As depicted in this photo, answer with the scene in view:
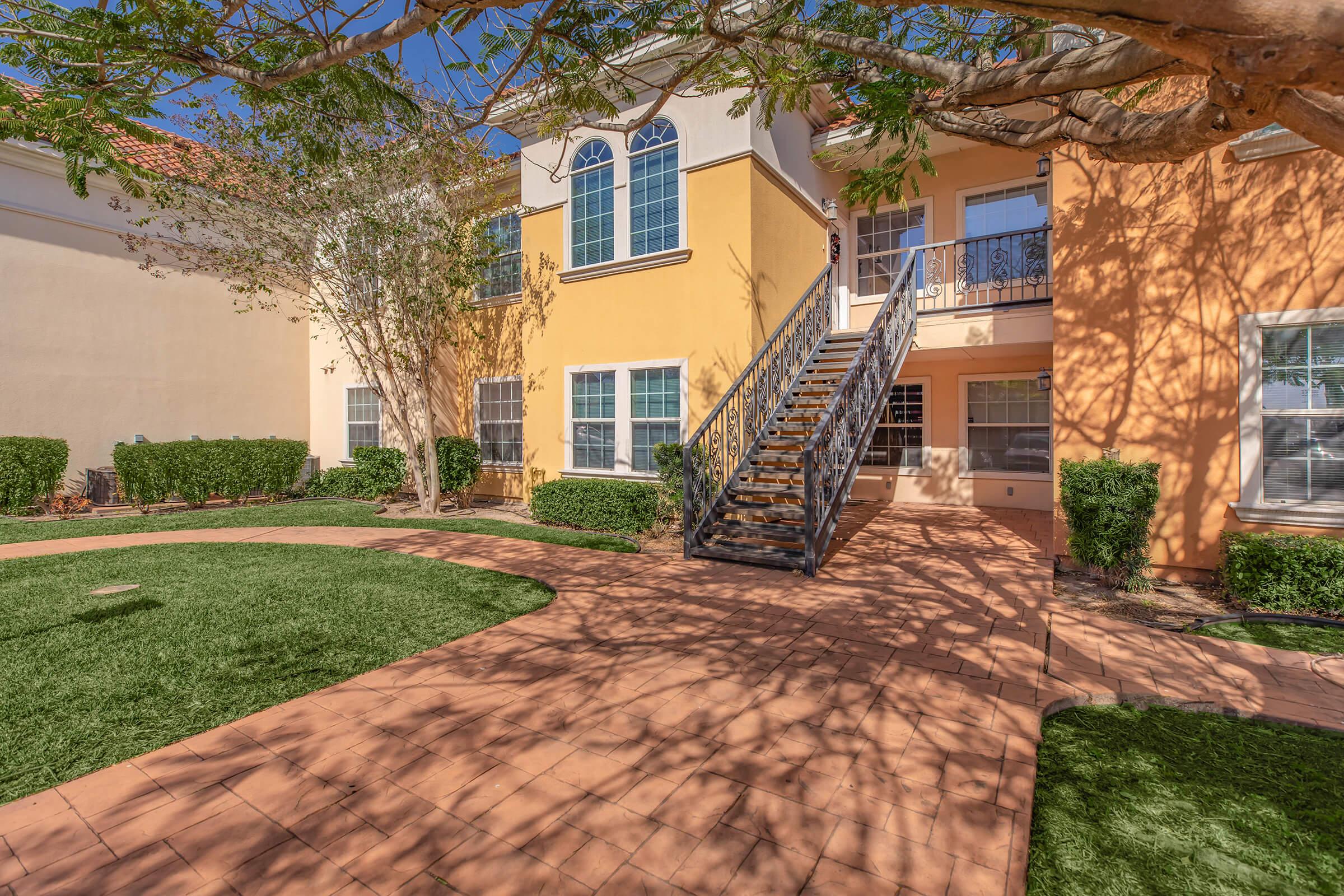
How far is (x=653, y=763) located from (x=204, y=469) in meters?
13.0

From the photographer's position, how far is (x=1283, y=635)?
5.02 metres

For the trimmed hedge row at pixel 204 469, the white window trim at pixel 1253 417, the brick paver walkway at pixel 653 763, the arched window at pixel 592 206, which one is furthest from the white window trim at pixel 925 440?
the trimmed hedge row at pixel 204 469

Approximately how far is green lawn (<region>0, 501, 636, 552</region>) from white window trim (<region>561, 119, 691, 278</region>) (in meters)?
3.19

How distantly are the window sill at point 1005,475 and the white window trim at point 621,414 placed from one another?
→ 546 cm

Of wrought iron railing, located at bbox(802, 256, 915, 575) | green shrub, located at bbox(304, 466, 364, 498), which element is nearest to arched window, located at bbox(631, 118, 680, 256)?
wrought iron railing, located at bbox(802, 256, 915, 575)

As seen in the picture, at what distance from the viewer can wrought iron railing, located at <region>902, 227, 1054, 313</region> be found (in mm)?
9602

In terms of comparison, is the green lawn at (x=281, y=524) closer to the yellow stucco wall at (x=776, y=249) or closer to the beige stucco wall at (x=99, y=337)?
the beige stucco wall at (x=99, y=337)

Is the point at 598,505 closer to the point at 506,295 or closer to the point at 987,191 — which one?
the point at 506,295

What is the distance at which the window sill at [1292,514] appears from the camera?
590 cm

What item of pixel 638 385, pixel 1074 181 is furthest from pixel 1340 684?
pixel 638 385

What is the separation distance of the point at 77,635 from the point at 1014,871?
21.6 feet

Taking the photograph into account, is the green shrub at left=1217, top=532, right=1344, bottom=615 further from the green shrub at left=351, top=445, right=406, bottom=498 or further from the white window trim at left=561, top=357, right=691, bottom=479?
the green shrub at left=351, top=445, right=406, bottom=498

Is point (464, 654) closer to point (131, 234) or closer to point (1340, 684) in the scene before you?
point (1340, 684)

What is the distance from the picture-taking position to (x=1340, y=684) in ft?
13.3
